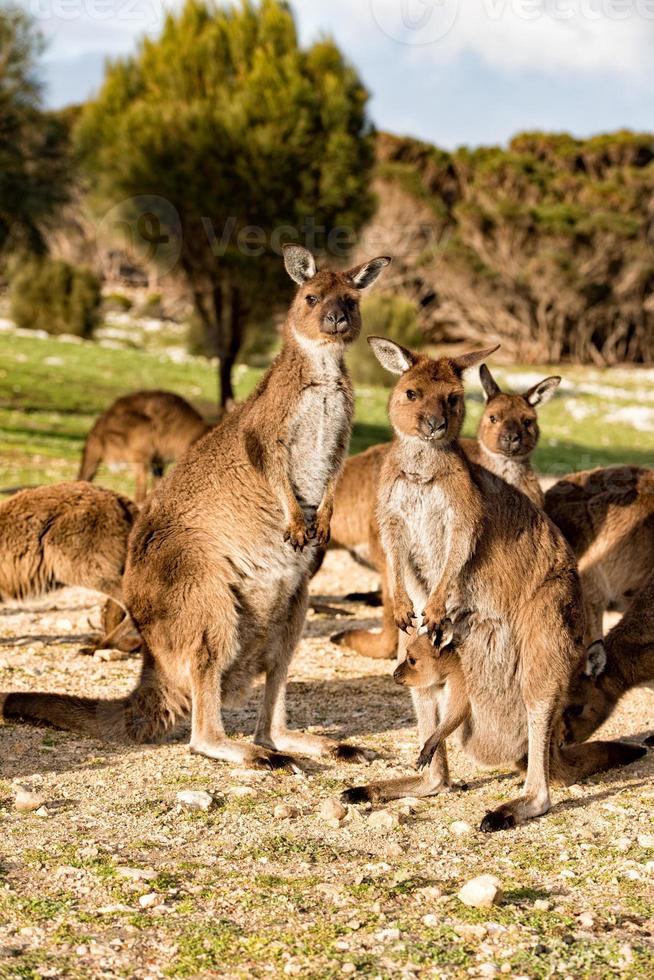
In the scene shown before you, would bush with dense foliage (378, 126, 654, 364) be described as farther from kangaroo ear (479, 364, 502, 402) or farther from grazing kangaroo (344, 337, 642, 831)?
grazing kangaroo (344, 337, 642, 831)

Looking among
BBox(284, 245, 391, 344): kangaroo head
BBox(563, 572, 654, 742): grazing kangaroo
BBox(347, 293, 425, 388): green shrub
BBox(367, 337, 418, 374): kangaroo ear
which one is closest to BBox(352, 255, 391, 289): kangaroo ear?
BBox(284, 245, 391, 344): kangaroo head

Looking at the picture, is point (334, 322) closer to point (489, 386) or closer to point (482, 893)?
point (489, 386)

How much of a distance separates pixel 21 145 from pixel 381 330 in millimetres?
11266

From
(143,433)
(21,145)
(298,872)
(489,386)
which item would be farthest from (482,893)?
(21,145)

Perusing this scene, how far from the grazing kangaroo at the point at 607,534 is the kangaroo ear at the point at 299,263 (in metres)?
1.89

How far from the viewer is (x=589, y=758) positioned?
12.9 feet

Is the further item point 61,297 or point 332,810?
point 61,297

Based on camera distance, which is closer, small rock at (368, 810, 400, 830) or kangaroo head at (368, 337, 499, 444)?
small rock at (368, 810, 400, 830)

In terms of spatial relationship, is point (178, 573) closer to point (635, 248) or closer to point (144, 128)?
point (144, 128)

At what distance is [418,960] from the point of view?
8.42 feet

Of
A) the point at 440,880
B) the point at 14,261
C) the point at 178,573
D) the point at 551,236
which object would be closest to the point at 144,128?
the point at 14,261

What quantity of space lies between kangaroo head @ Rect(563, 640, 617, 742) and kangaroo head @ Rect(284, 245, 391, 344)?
1.46 metres

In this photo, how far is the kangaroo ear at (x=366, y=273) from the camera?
15.1 ft

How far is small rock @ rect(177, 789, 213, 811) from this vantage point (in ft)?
11.5
